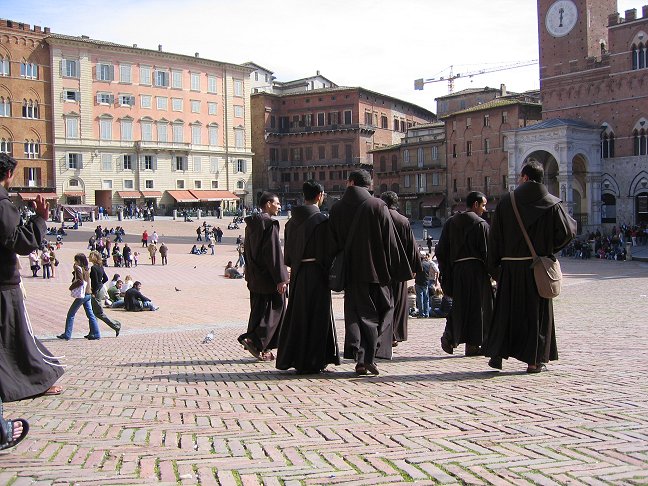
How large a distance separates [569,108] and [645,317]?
151ft

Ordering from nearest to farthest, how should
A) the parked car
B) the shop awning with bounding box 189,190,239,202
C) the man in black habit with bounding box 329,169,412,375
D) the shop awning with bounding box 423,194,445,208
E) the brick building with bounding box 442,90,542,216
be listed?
the man in black habit with bounding box 329,169,412,375 → the brick building with bounding box 442,90,542,216 → the parked car → the shop awning with bounding box 423,194,445,208 → the shop awning with bounding box 189,190,239,202

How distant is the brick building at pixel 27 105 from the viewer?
66.8m

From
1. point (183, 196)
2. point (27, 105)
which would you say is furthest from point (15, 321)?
point (183, 196)

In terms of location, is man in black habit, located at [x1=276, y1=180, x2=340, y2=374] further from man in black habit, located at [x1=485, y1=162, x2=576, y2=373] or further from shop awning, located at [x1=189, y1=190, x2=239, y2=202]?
shop awning, located at [x1=189, y1=190, x2=239, y2=202]

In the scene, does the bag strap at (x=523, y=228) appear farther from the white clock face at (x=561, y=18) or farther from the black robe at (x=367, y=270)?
the white clock face at (x=561, y=18)

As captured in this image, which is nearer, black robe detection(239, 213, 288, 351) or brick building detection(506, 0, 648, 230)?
black robe detection(239, 213, 288, 351)

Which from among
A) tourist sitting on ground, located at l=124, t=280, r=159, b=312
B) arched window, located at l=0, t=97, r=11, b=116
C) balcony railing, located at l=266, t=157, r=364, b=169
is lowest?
tourist sitting on ground, located at l=124, t=280, r=159, b=312

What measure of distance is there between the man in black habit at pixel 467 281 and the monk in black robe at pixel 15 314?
190 inches

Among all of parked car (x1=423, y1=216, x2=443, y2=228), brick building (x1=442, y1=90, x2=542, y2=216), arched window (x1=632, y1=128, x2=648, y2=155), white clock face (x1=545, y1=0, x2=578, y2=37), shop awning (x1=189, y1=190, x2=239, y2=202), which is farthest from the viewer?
shop awning (x1=189, y1=190, x2=239, y2=202)

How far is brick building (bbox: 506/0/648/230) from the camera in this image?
5100cm

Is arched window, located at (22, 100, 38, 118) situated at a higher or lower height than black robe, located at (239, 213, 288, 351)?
higher

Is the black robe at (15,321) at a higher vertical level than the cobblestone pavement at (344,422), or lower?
higher

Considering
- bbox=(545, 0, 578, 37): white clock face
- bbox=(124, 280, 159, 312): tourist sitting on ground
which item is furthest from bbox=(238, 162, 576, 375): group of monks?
bbox=(545, 0, 578, 37): white clock face

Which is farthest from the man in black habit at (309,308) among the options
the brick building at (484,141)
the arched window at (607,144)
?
the brick building at (484,141)
